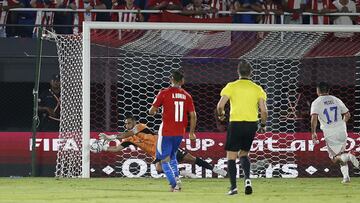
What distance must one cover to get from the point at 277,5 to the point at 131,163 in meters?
5.72

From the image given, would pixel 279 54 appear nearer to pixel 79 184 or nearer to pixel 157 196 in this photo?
pixel 79 184

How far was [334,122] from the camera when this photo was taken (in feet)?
65.7

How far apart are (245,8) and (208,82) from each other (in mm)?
2380

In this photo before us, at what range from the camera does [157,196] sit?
15.7 meters

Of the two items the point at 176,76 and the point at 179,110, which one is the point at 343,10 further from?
the point at 176,76

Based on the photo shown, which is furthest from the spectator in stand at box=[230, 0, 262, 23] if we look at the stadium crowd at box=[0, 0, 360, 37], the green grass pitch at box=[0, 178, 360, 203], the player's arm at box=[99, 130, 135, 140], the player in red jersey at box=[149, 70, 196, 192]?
the player in red jersey at box=[149, 70, 196, 192]

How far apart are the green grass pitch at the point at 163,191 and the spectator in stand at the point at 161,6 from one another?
520 cm

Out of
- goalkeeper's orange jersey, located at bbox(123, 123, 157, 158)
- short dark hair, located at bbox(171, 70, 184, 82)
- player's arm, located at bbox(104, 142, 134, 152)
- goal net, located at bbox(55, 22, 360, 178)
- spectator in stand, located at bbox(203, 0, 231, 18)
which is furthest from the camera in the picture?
spectator in stand, located at bbox(203, 0, 231, 18)

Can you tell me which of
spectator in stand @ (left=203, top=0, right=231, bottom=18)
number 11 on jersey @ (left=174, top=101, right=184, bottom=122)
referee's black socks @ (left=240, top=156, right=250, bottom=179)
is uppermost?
spectator in stand @ (left=203, top=0, right=231, bottom=18)

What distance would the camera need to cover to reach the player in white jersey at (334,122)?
19797 millimetres

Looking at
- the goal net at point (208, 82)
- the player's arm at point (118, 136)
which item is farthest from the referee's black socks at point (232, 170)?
the goal net at point (208, 82)

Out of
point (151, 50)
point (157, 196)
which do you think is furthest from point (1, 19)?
point (157, 196)

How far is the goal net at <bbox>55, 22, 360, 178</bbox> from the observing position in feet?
72.5

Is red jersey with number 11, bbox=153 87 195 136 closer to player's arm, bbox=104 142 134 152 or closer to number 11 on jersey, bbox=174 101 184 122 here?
number 11 on jersey, bbox=174 101 184 122
